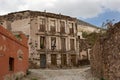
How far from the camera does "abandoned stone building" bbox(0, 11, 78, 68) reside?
4253 centimetres

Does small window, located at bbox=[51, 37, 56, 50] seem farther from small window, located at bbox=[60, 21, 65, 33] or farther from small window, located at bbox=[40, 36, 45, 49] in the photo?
small window, located at bbox=[60, 21, 65, 33]

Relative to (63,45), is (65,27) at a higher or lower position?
higher

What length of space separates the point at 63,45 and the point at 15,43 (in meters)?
27.0

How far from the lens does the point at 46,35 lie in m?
43.4

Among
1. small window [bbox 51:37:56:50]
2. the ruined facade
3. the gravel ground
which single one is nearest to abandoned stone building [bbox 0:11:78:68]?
small window [bbox 51:37:56:50]

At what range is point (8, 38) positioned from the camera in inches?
646

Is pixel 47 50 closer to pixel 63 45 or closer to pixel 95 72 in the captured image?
pixel 63 45

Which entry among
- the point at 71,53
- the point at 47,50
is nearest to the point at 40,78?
the point at 47,50

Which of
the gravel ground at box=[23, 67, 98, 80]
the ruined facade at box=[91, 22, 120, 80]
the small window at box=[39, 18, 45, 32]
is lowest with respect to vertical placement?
the gravel ground at box=[23, 67, 98, 80]

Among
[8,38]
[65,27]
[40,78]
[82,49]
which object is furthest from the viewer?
[82,49]

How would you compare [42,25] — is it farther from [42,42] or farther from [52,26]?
[42,42]

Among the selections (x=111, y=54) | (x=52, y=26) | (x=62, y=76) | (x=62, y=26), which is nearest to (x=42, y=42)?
(x=52, y=26)

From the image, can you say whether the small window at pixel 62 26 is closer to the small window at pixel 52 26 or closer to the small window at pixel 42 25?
the small window at pixel 52 26

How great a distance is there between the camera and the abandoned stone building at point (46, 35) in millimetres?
42531
